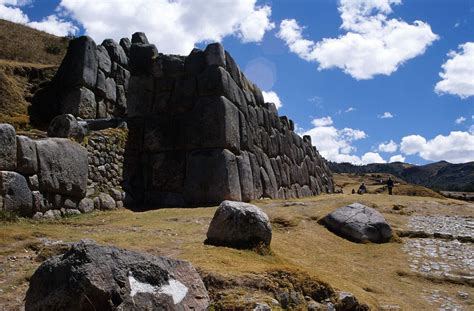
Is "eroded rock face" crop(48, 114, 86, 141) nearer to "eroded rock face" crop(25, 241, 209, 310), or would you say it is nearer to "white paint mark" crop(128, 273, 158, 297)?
"eroded rock face" crop(25, 241, 209, 310)

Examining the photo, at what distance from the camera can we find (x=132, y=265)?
480 centimetres

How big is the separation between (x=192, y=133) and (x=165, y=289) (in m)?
13.2

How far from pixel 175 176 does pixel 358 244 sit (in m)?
7.64

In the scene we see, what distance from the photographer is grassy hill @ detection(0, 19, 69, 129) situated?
1941cm

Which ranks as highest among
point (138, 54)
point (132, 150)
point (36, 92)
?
point (138, 54)

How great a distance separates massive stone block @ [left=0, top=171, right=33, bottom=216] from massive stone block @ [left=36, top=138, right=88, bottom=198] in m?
0.66

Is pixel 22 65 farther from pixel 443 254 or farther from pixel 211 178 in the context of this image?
pixel 443 254

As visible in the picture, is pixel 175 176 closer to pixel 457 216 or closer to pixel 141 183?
pixel 141 183

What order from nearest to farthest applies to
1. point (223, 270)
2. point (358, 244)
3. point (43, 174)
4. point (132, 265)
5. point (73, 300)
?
point (73, 300)
point (132, 265)
point (223, 270)
point (43, 174)
point (358, 244)

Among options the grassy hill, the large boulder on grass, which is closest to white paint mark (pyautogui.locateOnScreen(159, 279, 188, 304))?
the large boulder on grass

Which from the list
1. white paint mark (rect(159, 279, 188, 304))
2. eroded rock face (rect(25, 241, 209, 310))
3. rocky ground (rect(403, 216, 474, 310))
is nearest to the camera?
eroded rock face (rect(25, 241, 209, 310))

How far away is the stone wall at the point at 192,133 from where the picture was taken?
17.1m

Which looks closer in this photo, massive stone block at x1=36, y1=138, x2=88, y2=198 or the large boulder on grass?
the large boulder on grass

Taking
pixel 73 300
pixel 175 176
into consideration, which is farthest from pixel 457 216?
pixel 73 300
